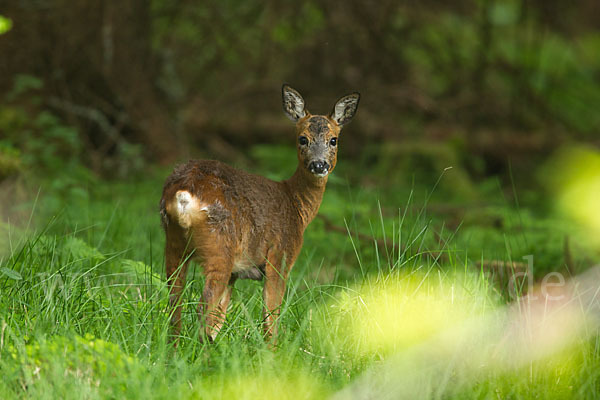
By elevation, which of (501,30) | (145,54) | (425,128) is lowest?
(425,128)

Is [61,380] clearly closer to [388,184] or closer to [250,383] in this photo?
[250,383]

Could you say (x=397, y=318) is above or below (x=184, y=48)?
below

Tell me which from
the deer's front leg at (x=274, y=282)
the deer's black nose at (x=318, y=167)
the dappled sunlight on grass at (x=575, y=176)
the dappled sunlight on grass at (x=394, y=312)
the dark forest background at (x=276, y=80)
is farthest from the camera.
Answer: the dark forest background at (x=276, y=80)

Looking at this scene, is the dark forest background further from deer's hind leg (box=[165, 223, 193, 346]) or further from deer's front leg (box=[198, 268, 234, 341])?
deer's front leg (box=[198, 268, 234, 341])

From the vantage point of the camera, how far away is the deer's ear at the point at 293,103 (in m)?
3.83

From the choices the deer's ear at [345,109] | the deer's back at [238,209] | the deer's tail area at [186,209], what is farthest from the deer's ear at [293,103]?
the deer's tail area at [186,209]

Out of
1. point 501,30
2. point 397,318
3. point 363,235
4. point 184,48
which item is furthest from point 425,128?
point 397,318

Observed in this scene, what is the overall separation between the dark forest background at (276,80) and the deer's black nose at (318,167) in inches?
183

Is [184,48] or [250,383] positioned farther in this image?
[184,48]

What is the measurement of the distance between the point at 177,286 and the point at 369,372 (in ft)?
3.13

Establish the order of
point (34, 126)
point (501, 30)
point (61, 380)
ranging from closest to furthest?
point (61, 380) → point (34, 126) → point (501, 30)

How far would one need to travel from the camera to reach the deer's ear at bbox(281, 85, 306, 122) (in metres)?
3.83

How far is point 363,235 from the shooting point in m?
5.31

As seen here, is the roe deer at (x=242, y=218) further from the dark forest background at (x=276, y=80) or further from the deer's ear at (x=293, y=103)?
the dark forest background at (x=276, y=80)
